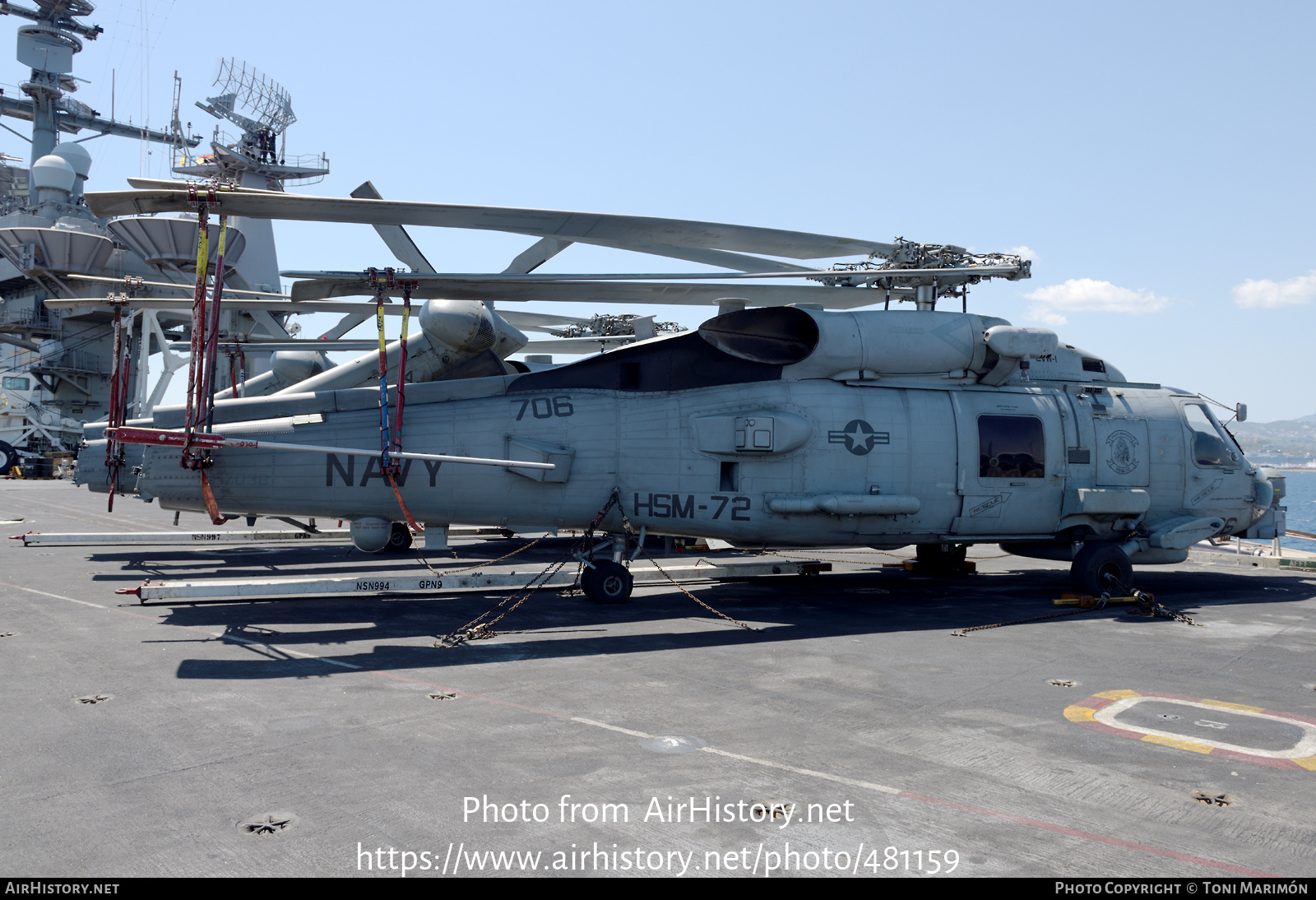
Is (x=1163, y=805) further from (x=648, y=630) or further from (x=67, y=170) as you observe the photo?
(x=67, y=170)

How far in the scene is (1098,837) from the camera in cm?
482

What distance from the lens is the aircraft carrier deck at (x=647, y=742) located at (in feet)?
→ 15.2

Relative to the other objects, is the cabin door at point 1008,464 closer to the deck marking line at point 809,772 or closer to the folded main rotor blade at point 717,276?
the folded main rotor blade at point 717,276

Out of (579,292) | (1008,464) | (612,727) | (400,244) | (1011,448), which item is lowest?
(612,727)

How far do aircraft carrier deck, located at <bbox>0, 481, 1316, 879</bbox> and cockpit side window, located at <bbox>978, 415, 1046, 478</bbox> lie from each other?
92.7 inches

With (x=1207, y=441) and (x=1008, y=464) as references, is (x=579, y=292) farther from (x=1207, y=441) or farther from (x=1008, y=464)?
(x=1207, y=441)

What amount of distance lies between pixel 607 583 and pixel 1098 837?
323 inches

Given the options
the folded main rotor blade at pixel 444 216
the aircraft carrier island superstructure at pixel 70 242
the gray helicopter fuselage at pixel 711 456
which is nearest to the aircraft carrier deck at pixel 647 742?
the gray helicopter fuselage at pixel 711 456

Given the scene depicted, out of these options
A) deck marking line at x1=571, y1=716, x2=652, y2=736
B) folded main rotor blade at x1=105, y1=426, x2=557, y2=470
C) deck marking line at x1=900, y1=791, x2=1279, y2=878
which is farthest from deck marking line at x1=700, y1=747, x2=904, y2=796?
folded main rotor blade at x1=105, y1=426, x2=557, y2=470

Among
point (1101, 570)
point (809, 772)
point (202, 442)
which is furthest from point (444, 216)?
point (1101, 570)

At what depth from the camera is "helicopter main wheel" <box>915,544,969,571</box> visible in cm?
1677

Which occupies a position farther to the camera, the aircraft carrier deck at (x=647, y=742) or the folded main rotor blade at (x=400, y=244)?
the folded main rotor blade at (x=400, y=244)

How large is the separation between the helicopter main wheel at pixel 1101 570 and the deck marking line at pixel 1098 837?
9.44 metres

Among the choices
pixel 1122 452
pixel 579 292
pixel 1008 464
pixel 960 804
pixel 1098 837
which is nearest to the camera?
pixel 1098 837
